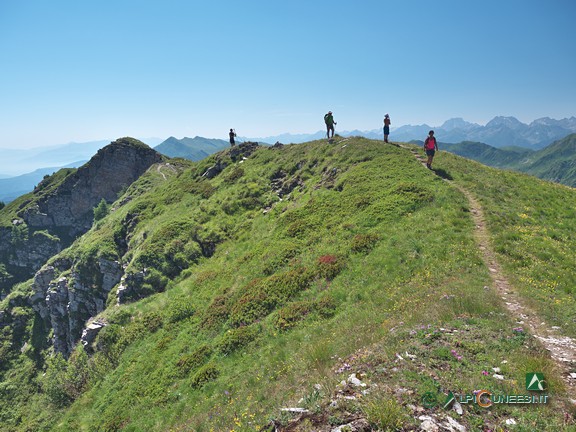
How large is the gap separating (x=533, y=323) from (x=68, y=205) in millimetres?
175940

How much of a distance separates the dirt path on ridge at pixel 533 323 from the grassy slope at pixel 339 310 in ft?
1.72

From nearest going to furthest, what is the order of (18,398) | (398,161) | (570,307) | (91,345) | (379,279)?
(570,307) < (379,279) < (91,345) < (398,161) < (18,398)

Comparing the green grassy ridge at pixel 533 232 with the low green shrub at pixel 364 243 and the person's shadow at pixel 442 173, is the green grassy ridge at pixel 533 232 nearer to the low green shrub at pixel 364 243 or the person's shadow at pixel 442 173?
the person's shadow at pixel 442 173

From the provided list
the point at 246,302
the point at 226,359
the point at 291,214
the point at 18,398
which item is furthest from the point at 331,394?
the point at 18,398

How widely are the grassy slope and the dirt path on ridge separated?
0.53 metres

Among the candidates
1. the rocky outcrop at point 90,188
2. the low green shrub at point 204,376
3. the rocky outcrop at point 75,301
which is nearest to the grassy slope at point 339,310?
the low green shrub at point 204,376

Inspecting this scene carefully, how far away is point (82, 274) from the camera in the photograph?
4906 centimetres

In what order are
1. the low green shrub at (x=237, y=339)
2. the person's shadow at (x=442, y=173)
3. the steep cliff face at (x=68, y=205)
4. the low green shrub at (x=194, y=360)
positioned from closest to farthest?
the low green shrub at (x=237, y=339) < the low green shrub at (x=194, y=360) < the person's shadow at (x=442, y=173) < the steep cliff face at (x=68, y=205)

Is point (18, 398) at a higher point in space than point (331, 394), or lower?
lower

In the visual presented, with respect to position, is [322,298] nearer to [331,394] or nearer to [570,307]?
[331,394]

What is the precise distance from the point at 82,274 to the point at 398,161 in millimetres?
52097

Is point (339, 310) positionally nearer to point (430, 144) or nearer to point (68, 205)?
point (430, 144)

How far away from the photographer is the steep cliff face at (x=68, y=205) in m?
128

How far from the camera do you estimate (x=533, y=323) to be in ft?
39.1
